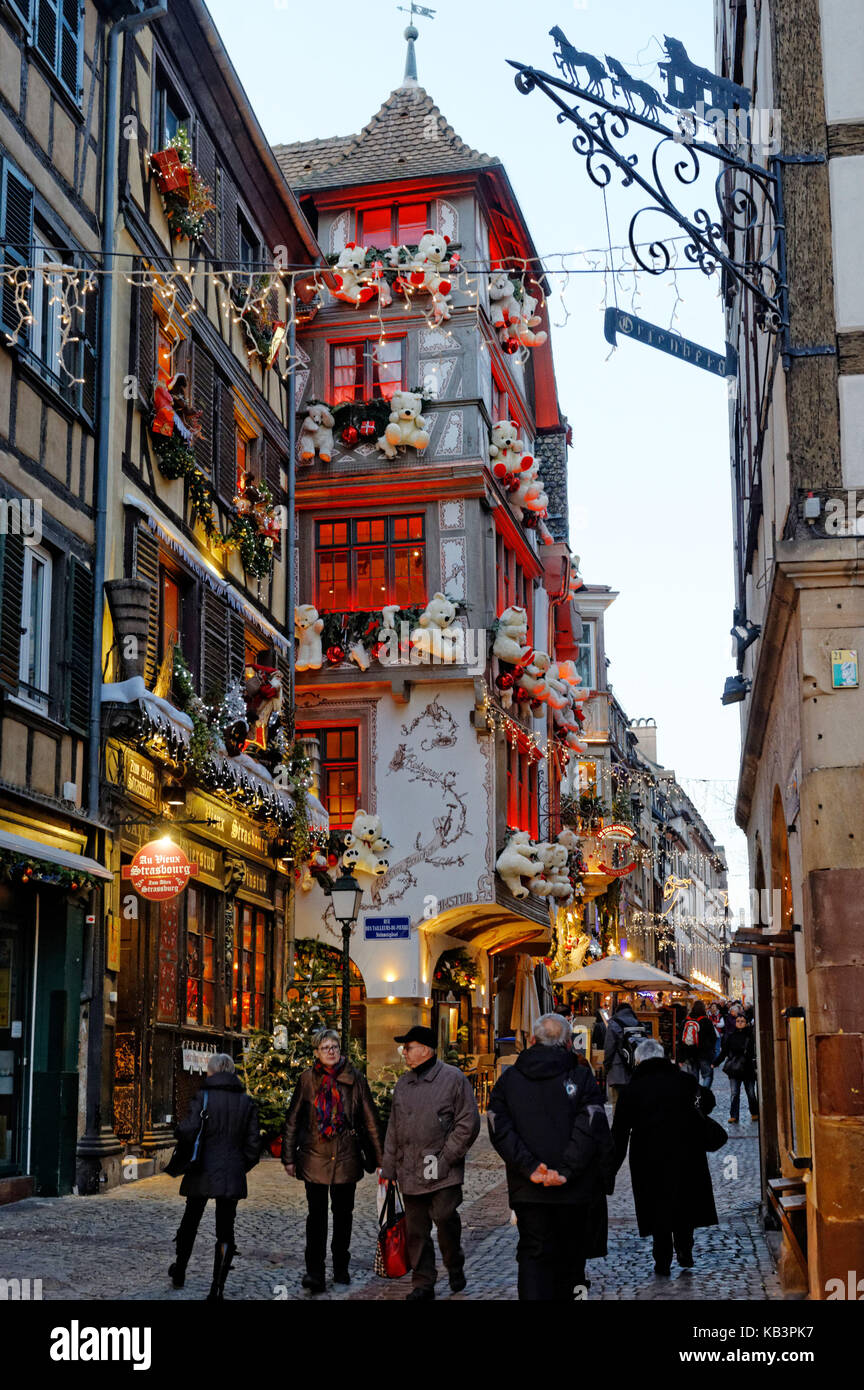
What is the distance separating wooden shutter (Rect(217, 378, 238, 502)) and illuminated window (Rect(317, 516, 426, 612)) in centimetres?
639

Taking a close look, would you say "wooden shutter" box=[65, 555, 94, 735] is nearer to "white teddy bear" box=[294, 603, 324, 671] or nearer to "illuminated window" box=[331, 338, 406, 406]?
"white teddy bear" box=[294, 603, 324, 671]

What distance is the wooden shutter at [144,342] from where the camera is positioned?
1828 cm

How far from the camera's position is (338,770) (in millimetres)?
28859

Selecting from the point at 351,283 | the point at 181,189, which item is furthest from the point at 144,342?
the point at 351,283

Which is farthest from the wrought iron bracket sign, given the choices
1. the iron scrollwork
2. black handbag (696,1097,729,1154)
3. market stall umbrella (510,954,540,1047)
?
market stall umbrella (510,954,540,1047)

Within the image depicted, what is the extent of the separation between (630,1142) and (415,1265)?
8.60 ft

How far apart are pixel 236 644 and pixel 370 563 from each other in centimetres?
737

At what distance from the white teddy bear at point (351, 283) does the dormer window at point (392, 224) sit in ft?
2.14

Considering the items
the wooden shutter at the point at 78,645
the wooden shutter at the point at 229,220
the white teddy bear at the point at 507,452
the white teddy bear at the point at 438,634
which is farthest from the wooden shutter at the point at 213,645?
the white teddy bear at the point at 507,452

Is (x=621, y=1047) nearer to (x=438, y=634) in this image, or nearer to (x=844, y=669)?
(x=438, y=634)

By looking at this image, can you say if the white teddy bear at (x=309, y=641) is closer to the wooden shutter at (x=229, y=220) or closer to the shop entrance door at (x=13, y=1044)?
the wooden shutter at (x=229, y=220)
